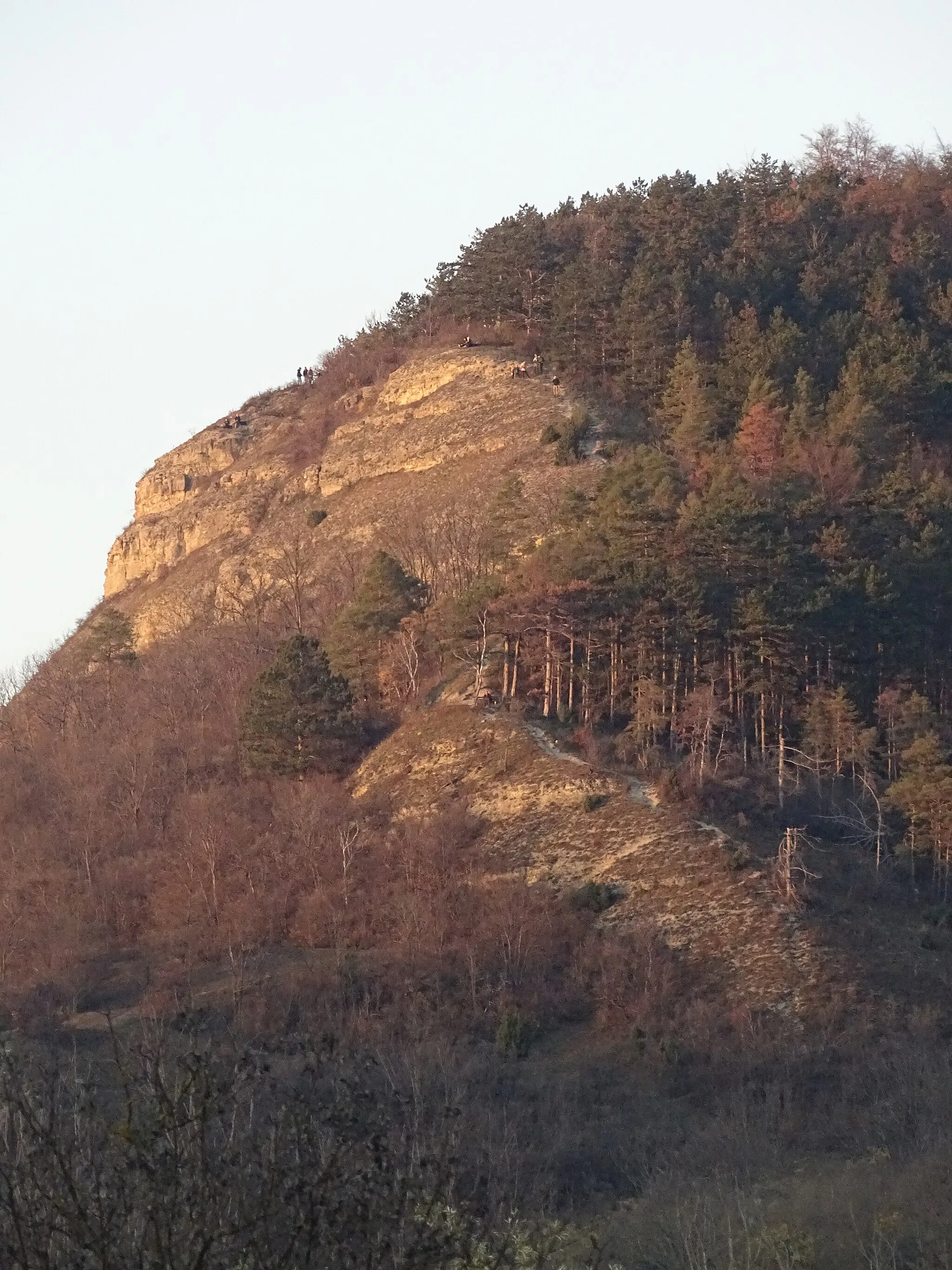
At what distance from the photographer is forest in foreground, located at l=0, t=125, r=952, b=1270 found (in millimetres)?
9547

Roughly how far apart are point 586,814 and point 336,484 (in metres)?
41.5

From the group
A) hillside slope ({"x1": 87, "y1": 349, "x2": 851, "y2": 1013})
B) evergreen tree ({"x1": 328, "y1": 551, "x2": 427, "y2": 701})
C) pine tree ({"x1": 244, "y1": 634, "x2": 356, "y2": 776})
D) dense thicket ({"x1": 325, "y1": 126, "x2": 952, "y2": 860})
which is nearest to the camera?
hillside slope ({"x1": 87, "y1": 349, "x2": 851, "y2": 1013})

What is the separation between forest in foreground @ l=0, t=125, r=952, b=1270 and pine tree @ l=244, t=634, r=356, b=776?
132mm

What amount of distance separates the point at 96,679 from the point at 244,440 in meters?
28.9

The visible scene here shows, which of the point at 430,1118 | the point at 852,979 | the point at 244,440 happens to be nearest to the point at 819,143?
the point at 244,440

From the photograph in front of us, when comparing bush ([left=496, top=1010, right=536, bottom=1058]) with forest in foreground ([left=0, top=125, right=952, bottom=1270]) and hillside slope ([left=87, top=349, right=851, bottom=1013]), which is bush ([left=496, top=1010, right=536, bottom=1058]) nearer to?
forest in foreground ([left=0, top=125, right=952, bottom=1270])

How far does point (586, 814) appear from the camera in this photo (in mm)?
44625

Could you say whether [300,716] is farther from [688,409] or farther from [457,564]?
[688,409]

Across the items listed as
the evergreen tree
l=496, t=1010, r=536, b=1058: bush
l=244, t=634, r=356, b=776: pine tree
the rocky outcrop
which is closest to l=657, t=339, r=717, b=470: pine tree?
the rocky outcrop

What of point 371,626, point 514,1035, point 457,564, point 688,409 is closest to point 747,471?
point 688,409

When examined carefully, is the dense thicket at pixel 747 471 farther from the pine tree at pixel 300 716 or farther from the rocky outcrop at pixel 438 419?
the pine tree at pixel 300 716

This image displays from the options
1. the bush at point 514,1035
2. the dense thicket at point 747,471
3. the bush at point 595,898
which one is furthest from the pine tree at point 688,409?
the bush at point 514,1035

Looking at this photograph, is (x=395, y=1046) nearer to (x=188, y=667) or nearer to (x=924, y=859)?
(x=924, y=859)

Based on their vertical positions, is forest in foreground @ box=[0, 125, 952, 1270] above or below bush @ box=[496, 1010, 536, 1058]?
above
